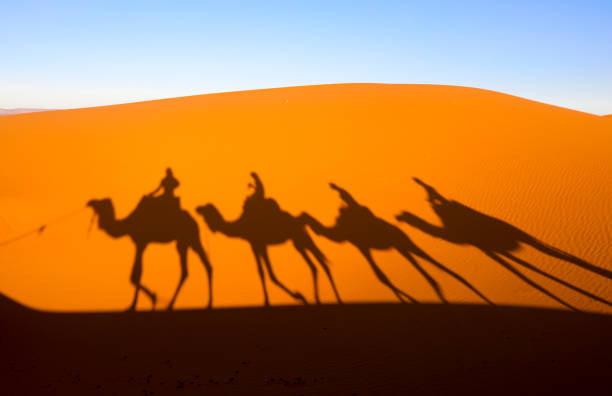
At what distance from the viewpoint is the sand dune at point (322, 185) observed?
30.7 ft

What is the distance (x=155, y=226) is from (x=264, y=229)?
2.99 m

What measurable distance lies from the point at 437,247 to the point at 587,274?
313 cm

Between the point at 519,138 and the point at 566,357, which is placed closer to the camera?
the point at 566,357

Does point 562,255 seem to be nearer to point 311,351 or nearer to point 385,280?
point 385,280

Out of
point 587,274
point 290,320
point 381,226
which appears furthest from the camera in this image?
point 381,226

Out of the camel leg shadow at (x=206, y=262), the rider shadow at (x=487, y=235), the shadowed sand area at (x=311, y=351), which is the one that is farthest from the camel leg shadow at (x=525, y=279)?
the camel leg shadow at (x=206, y=262)

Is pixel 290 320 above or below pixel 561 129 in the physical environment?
below

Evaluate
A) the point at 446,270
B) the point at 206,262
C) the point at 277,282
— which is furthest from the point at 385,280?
the point at 206,262

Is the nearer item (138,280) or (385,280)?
(385,280)

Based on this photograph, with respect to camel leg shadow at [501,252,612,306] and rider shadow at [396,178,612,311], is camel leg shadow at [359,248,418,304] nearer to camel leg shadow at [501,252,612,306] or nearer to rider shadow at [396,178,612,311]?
rider shadow at [396,178,612,311]

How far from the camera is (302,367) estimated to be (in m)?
6.18

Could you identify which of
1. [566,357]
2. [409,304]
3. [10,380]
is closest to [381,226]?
[409,304]

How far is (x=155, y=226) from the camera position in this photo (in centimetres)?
1193

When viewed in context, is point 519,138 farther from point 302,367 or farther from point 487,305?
point 302,367
